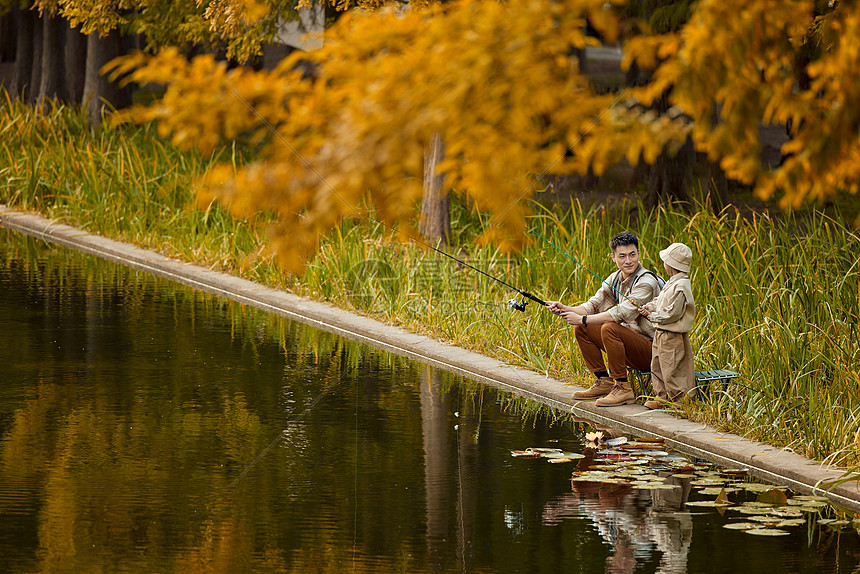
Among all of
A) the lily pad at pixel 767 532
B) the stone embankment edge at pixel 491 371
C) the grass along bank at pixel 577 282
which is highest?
the grass along bank at pixel 577 282

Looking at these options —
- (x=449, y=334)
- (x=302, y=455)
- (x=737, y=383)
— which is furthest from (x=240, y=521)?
(x=449, y=334)

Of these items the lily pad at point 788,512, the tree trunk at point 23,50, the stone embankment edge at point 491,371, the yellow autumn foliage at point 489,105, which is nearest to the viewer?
the yellow autumn foliage at point 489,105

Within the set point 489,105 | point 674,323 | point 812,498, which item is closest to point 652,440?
point 674,323

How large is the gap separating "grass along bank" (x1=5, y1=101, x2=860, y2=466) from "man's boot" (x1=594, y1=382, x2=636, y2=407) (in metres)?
0.52

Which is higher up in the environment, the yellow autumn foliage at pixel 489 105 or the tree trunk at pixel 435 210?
the yellow autumn foliage at pixel 489 105

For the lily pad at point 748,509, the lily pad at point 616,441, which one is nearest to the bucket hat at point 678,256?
the lily pad at point 616,441

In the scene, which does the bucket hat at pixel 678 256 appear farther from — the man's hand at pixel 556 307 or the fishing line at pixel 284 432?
the fishing line at pixel 284 432

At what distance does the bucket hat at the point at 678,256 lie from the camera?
10.7 meters

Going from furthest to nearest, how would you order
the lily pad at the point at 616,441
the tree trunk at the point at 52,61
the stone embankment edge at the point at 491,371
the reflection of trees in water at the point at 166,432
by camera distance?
the tree trunk at the point at 52,61, the lily pad at the point at 616,441, the stone embankment edge at the point at 491,371, the reflection of trees in water at the point at 166,432

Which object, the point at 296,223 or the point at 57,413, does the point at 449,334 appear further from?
Result: the point at 296,223

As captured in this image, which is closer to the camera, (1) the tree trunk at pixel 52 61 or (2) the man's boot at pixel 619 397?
(2) the man's boot at pixel 619 397

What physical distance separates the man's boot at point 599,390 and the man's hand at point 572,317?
2.29 feet

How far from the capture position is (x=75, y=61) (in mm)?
33469

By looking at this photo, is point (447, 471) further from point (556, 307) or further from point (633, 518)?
point (556, 307)
